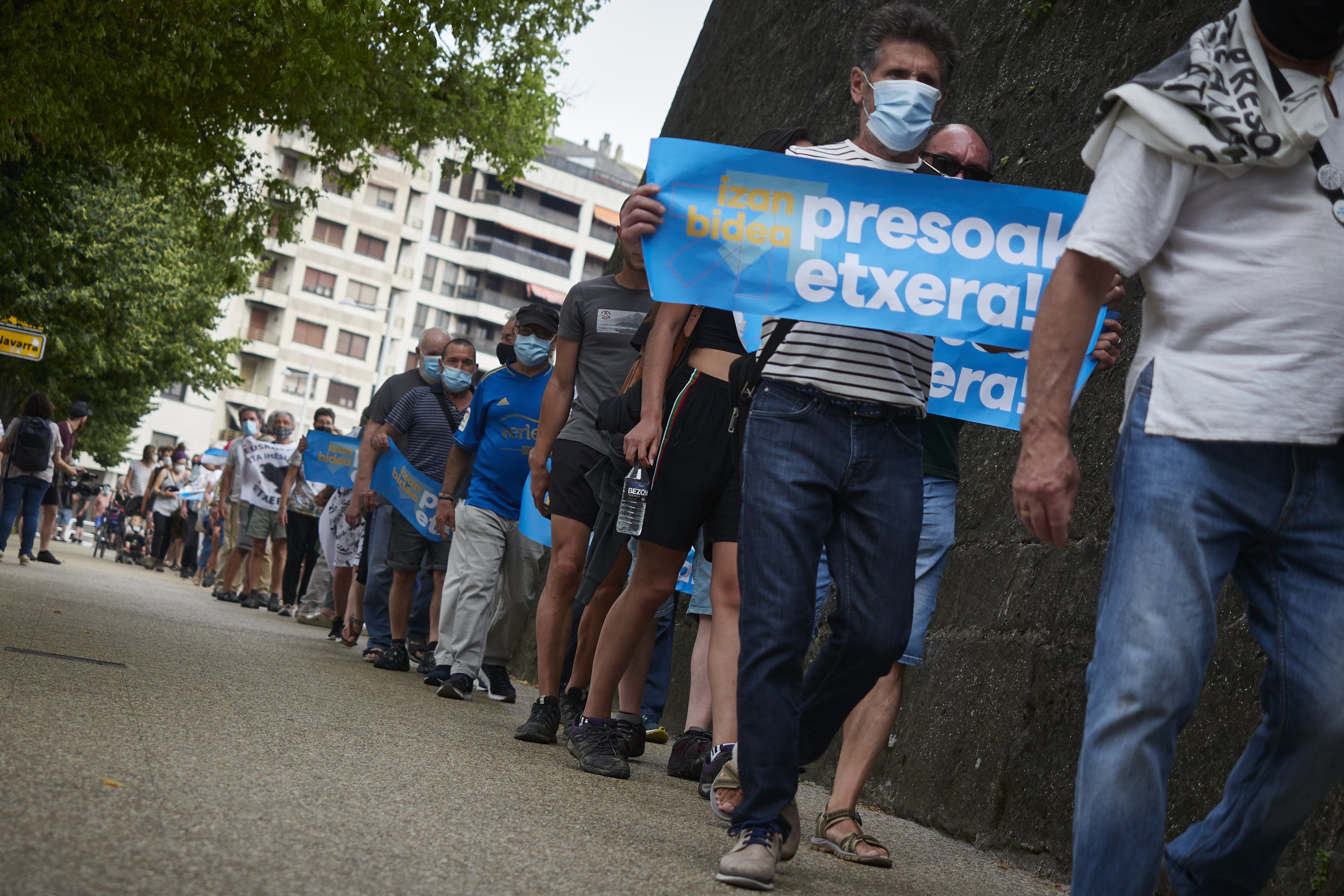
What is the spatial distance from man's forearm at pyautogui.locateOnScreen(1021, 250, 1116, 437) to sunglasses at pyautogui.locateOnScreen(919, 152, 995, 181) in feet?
5.69

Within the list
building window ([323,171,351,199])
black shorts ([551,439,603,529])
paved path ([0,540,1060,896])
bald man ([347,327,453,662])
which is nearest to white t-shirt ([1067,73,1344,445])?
paved path ([0,540,1060,896])

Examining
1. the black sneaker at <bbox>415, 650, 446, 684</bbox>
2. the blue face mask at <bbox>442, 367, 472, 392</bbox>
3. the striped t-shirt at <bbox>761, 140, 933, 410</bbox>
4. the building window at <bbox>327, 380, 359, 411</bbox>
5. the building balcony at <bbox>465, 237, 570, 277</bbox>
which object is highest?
the building balcony at <bbox>465, 237, 570, 277</bbox>

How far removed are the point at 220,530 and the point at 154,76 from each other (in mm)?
10814

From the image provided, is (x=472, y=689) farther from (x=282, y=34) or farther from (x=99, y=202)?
(x=99, y=202)

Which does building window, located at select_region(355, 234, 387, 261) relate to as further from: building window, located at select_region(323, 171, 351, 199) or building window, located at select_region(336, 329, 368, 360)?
building window, located at select_region(323, 171, 351, 199)

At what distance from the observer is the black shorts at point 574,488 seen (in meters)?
5.96

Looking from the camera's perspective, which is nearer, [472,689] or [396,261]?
[472,689]

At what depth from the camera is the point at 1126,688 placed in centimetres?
244

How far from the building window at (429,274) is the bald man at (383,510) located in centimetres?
7369

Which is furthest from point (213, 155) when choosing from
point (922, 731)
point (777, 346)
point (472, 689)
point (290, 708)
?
point (777, 346)

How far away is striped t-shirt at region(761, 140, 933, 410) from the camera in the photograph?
11.6ft

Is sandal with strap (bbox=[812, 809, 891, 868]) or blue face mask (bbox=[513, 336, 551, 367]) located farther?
blue face mask (bbox=[513, 336, 551, 367])

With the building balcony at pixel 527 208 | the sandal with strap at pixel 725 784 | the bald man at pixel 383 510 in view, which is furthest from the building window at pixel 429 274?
the sandal with strap at pixel 725 784

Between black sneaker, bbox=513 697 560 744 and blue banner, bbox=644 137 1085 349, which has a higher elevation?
blue banner, bbox=644 137 1085 349
